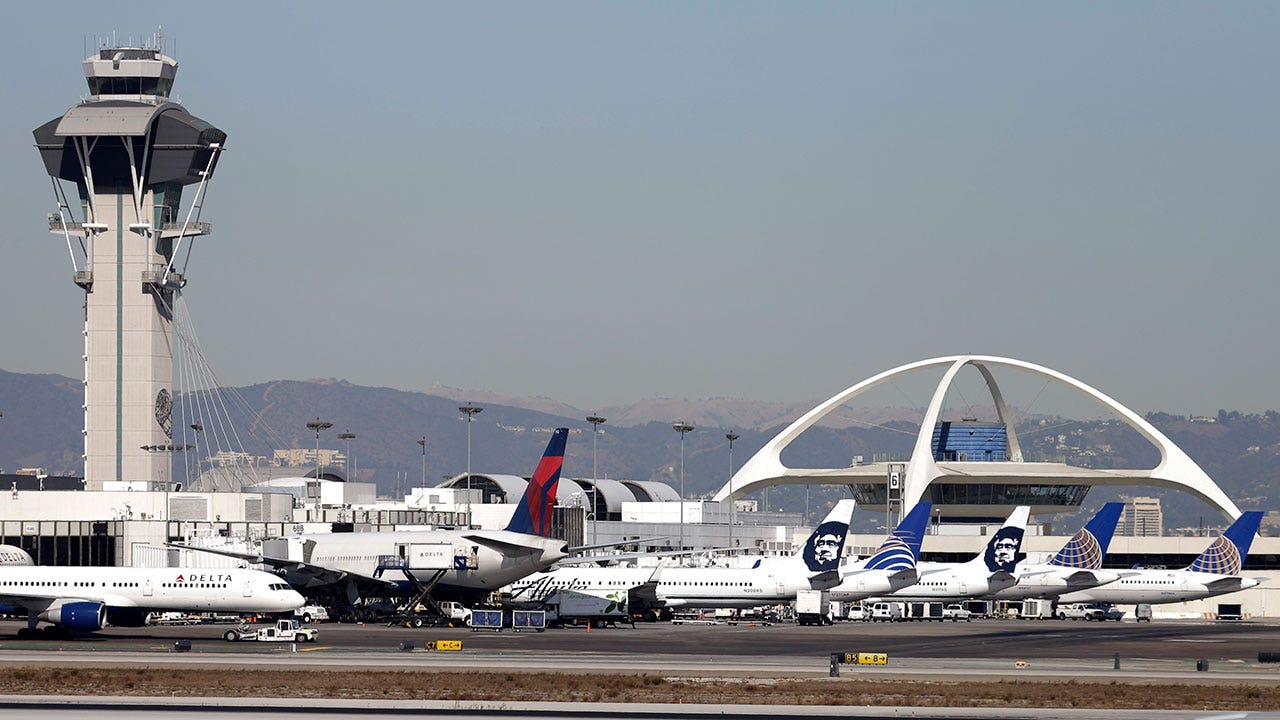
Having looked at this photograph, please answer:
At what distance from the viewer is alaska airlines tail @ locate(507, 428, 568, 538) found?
94062mm

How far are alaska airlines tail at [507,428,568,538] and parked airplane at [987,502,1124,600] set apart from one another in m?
32.9

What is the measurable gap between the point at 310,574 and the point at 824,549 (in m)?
30.5

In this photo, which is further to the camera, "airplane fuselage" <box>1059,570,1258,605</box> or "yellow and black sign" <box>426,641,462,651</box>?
Answer: "airplane fuselage" <box>1059,570,1258,605</box>

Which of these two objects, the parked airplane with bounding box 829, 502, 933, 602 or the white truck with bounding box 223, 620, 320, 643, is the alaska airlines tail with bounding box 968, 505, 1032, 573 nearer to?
the parked airplane with bounding box 829, 502, 933, 602

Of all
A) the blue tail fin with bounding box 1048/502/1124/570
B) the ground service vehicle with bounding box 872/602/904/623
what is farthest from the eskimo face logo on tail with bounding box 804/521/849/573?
the blue tail fin with bounding box 1048/502/1124/570

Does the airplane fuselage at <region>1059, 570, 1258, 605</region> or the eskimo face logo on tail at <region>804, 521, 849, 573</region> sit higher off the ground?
the eskimo face logo on tail at <region>804, 521, 849, 573</region>

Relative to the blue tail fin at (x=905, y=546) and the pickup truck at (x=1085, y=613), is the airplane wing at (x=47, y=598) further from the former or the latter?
the pickup truck at (x=1085, y=613)

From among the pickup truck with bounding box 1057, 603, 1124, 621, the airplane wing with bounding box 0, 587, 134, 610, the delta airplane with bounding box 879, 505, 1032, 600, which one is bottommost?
the pickup truck with bounding box 1057, 603, 1124, 621

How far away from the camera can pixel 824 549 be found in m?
103

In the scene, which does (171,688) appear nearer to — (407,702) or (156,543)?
(407,702)

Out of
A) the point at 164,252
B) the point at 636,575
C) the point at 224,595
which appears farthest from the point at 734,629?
the point at 164,252

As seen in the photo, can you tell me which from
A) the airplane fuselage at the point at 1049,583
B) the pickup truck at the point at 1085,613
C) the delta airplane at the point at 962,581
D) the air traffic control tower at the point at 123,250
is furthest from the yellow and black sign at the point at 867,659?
the air traffic control tower at the point at 123,250

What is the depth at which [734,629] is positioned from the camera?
94000 millimetres

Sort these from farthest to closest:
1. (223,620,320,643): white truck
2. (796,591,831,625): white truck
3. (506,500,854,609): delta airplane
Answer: (506,500,854,609): delta airplane, (796,591,831,625): white truck, (223,620,320,643): white truck
